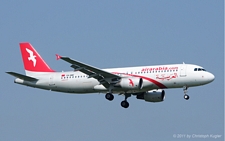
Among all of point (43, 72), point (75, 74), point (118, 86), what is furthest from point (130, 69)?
point (43, 72)

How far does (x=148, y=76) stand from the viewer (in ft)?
187

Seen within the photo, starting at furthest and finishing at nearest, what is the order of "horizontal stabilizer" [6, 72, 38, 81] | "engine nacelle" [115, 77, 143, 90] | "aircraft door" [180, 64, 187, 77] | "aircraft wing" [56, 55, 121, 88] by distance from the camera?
"horizontal stabilizer" [6, 72, 38, 81] → "engine nacelle" [115, 77, 143, 90] → "aircraft door" [180, 64, 187, 77] → "aircraft wing" [56, 55, 121, 88]

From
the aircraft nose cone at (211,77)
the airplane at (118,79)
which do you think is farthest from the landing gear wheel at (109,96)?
the aircraft nose cone at (211,77)

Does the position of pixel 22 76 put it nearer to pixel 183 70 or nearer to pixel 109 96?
pixel 109 96

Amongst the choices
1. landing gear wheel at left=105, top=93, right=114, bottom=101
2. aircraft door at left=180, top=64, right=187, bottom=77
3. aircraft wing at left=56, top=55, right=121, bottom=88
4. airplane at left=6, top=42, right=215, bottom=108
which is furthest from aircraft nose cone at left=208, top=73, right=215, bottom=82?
landing gear wheel at left=105, top=93, right=114, bottom=101

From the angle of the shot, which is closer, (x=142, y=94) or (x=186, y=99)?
(x=186, y=99)

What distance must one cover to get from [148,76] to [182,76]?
10.7ft

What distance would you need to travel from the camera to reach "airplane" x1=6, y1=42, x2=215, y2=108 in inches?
2208

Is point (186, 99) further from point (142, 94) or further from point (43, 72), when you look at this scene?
point (43, 72)

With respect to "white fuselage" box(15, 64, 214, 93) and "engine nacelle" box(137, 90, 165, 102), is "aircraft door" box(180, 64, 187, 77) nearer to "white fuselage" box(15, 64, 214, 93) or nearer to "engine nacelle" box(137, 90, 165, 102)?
"white fuselage" box(15, 64, 214, 93)

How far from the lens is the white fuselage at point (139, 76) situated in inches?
2208

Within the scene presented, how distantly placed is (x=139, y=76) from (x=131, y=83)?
1.17 meters

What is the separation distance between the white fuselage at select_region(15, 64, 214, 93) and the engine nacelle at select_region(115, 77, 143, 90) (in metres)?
0.43

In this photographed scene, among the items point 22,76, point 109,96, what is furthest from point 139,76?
point 22,76
